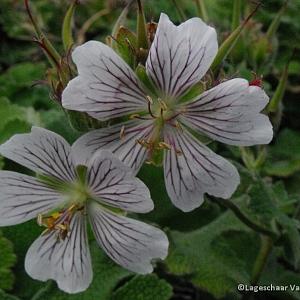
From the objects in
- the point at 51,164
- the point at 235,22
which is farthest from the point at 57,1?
the point at 51,164

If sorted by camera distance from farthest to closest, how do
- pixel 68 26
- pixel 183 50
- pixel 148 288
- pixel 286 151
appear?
pixel 286 151
pixel 148 288
pixel 68 26
pixel 183 50

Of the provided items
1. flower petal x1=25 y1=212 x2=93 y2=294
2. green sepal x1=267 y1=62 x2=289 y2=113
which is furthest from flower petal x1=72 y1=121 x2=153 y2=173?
green sepal x1=267 y1=62 x2=289 y2=113

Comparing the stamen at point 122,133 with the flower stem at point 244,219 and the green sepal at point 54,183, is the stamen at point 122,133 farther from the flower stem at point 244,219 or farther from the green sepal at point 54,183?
the flower stem at point 244,219

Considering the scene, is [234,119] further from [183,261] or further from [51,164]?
[183,261]

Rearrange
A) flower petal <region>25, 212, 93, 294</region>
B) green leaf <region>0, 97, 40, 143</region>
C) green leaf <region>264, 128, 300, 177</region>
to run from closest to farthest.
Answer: flower petal <region>25, 212, 93, 294</region>
green leaf <region>0, 97, 40, 143</region>
green leaf <region>264, 128, 300, 177</region>

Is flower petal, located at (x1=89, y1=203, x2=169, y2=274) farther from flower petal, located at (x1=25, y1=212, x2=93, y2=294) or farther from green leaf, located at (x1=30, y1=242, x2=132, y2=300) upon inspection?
green leaf, located at (x1=30, y1=242, x2=132, y2=300)

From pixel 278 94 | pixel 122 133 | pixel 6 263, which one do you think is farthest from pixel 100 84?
pixel 6 263

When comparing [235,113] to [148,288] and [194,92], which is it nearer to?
[194,92]
